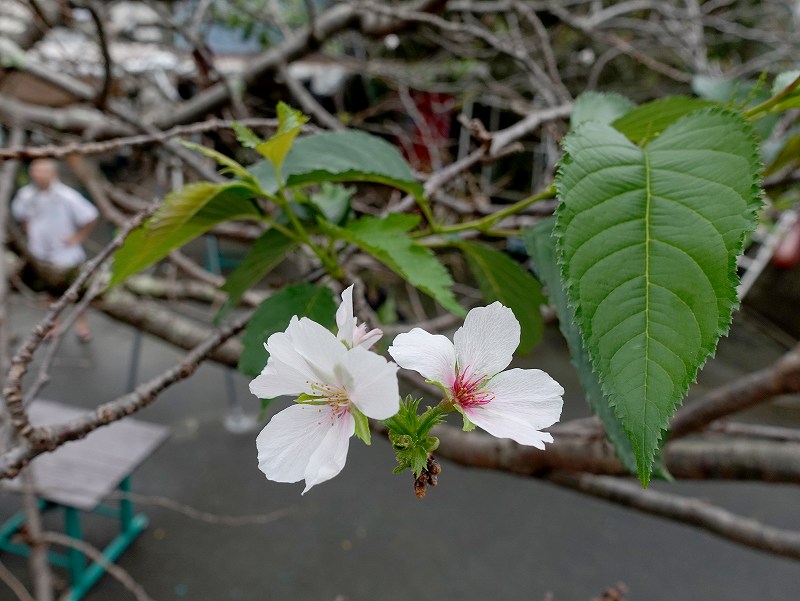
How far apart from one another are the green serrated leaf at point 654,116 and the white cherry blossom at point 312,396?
30 cm

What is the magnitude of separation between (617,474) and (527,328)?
0.42 metres

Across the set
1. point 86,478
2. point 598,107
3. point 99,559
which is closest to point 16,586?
point 99,559

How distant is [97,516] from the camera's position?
2781mm

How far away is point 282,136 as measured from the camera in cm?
41

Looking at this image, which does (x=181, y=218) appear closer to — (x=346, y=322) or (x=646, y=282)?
(x=346, y=322)

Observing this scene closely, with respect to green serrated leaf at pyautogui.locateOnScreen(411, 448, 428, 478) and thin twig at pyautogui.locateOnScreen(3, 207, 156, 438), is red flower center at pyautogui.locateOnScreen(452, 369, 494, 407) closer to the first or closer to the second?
green serrated leaf at pyautogui.locateOnScreen(411, 448, 428, 478)

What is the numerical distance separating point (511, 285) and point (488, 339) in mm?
220

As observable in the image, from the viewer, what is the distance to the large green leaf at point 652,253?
25 centimetres

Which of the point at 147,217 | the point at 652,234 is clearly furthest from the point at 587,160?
the point at 147,217

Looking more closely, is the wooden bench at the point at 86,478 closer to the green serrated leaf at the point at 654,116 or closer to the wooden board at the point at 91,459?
the wooden board at the point at 91,459

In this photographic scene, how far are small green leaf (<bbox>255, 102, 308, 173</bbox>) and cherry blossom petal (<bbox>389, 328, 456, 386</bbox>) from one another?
0.70 feet

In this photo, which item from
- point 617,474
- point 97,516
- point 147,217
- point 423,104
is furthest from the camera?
point 423,104

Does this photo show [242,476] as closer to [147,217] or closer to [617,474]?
[617,474]

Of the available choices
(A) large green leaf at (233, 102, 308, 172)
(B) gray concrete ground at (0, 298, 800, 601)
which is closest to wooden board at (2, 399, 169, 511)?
(B) gray concrete ground at (0, 298, 800, 601)
